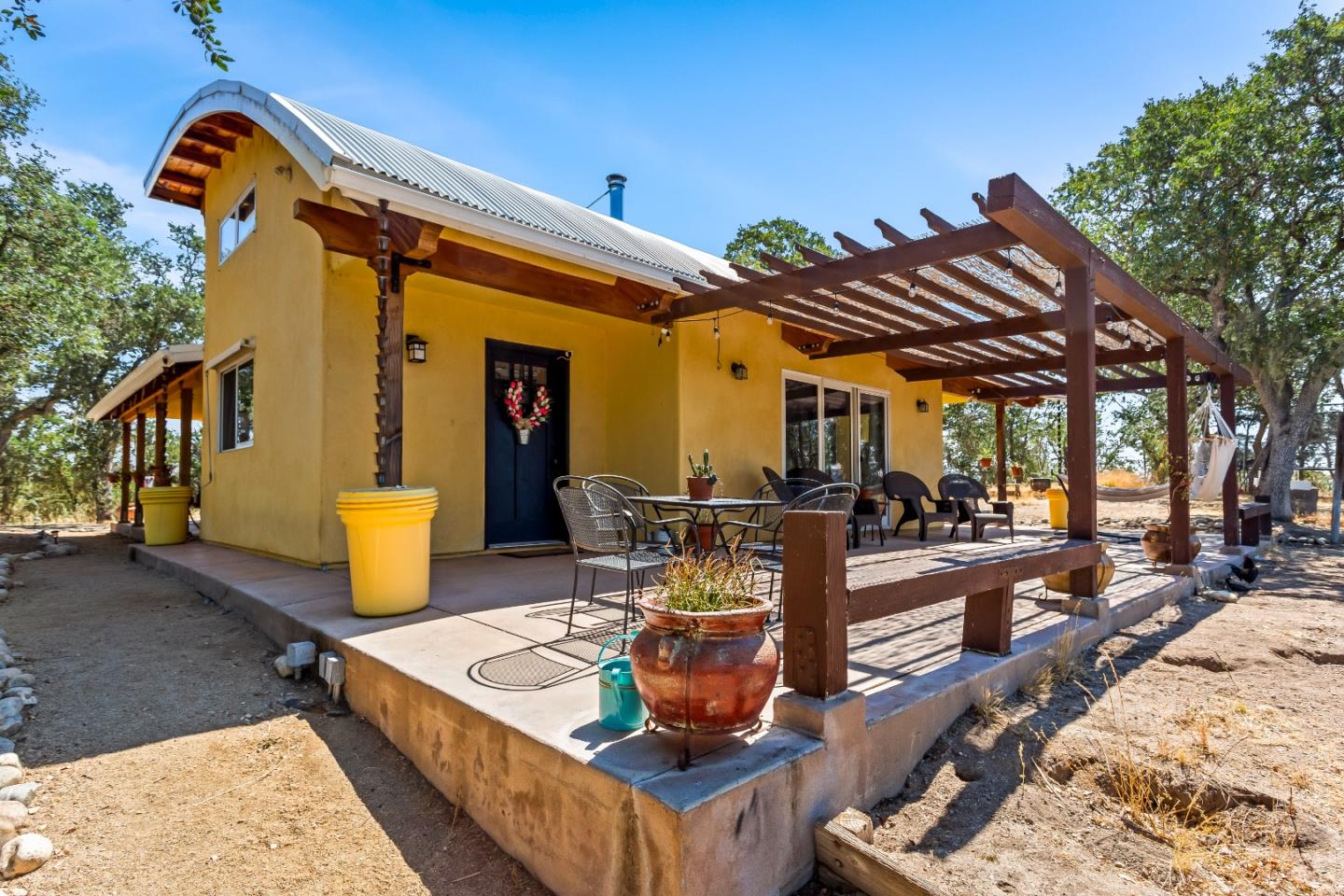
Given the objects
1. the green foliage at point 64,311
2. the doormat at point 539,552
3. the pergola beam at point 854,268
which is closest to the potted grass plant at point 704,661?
the pergola beam at point 854,268

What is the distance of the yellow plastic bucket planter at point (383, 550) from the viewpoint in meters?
3.30

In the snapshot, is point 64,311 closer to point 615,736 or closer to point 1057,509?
point 615,736

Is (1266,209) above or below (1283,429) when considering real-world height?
above

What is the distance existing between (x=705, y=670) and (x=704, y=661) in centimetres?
2

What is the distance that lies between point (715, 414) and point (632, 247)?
184cm

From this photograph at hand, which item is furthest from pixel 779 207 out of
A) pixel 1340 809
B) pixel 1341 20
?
pixel 1340 809

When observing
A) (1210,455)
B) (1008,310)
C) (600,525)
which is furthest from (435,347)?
(1210,455)

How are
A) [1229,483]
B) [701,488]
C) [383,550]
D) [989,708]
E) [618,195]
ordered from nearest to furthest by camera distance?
[989,708], [383,550], [701,488], [1229,483], [618,195]

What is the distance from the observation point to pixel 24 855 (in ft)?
5.83

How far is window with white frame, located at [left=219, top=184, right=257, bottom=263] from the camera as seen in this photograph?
6.59 meters

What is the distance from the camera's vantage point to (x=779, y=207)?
19.3 metres

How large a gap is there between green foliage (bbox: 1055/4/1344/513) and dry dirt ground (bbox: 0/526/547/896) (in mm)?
12232

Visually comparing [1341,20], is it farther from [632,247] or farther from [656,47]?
[632,247]

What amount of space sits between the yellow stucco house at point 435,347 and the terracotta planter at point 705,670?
2604 mm
